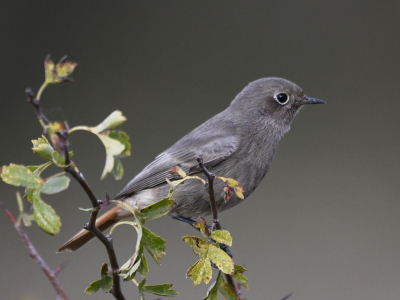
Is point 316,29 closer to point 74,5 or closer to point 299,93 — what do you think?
point 299,93

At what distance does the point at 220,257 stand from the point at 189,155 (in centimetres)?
161

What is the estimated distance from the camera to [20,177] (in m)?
0.86

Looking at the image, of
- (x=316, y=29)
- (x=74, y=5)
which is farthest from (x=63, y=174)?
(x=316, y=29)

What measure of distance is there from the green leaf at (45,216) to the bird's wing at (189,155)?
1.64 metres

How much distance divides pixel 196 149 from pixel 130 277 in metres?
1.68

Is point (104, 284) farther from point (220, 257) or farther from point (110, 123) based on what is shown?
point (110, 123)

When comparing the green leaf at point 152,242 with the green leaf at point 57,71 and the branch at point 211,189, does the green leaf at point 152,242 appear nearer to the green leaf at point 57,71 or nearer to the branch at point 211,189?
the branch at point 211,189

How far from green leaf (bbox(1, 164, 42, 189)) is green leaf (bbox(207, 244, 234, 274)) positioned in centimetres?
41

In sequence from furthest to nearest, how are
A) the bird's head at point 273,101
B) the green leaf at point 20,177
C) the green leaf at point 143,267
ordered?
the bird's head at point 273,101 < the green leaf at point 143,267 < the green leaf at point 20,177

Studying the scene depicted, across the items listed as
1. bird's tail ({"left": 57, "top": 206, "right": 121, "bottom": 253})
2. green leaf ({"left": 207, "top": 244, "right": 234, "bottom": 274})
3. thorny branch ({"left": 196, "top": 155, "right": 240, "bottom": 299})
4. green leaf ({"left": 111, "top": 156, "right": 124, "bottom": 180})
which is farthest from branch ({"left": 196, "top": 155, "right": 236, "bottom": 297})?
bird's tail ({"left": 57, "top": 206, "right": 121, "bottom": 253})

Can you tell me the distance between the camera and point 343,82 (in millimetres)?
4629

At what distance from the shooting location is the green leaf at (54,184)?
33.5 inches

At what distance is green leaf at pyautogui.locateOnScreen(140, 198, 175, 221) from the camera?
40.5 inches

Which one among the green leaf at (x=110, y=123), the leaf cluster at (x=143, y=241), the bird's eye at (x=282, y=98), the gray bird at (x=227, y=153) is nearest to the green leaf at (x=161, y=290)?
the leaf cluster at (x=143, y=241)
